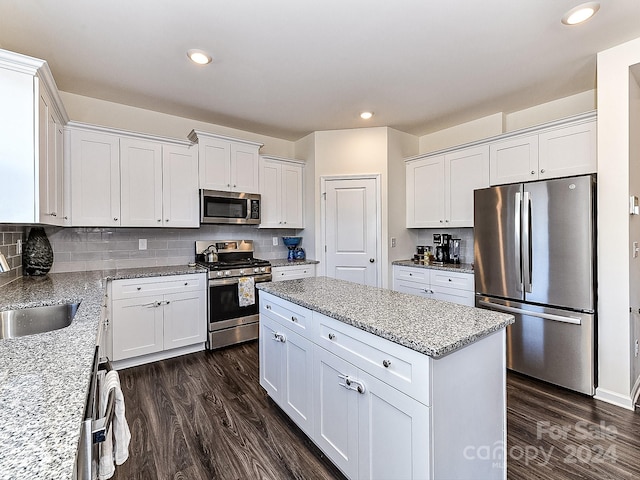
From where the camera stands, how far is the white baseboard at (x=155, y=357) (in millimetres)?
2895

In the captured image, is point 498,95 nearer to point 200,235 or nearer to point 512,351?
point 512,351

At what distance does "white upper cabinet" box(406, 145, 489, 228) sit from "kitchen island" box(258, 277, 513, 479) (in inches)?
87.0

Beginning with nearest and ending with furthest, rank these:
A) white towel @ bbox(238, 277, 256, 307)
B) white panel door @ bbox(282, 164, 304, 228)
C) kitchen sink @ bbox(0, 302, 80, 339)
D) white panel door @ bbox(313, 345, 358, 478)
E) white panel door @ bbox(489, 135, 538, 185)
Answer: white panel door @ bbox(313, 345, 358, 478)
kitchen sink @ bbox(0, 302, 80, 339)
white panel door @ bbox(489, 135, 538, 185)
white towel @ bbox(238, 277, 256, 307)
white panel door @ bbox(282, 164, 304, 228)

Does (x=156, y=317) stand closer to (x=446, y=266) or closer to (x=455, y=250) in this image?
(x=446, y=266)

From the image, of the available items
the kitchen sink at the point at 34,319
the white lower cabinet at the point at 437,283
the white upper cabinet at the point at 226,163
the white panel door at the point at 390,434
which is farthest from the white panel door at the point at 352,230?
the kitchen sink at the point at 34,319

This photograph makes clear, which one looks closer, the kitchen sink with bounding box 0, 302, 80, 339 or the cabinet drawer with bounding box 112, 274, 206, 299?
the kitchen sink with bounding box 0, 302, 80, 339

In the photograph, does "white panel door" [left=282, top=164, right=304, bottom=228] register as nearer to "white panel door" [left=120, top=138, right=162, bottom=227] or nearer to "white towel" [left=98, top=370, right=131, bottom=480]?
"white panel door" [left=120, top=138, right=162, bottom=227]

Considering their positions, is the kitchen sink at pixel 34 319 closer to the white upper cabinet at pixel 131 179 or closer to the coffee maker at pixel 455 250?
the white upper cabinet at pixel 131 179

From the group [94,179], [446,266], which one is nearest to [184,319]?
[94,179]

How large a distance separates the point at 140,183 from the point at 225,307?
1.57 metres

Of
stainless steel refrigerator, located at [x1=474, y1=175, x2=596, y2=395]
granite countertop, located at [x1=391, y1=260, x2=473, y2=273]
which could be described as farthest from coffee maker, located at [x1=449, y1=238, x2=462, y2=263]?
stainless steel refrigerator, located at [x1=474, y1=175, x2=596, y2=395]

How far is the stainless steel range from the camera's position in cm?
334

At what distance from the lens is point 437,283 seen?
3.48 m

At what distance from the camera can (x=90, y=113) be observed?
3.14 metres
